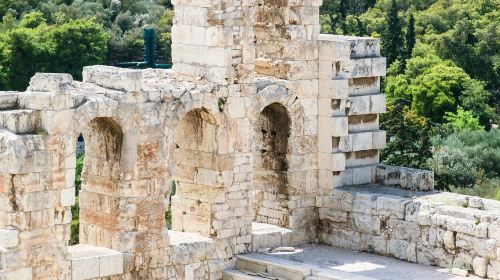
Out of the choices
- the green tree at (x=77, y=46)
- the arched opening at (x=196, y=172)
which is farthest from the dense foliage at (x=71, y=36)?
the arched opening at (x=196, y=172)

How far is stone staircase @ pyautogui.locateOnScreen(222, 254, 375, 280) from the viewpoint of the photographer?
1086 inches

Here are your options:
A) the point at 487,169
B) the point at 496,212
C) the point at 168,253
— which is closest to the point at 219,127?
the point at 168,253

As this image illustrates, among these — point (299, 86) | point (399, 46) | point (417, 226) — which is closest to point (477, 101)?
point (399, 46)

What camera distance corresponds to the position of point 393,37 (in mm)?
65062

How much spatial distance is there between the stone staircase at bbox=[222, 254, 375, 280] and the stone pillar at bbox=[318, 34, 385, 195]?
7.45ft

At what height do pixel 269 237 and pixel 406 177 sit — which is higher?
pixel 406 177

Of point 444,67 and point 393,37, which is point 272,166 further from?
point 444,67

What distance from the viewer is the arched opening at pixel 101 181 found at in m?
27.5

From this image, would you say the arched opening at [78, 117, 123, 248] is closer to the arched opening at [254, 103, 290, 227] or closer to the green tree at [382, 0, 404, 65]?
the arched opening at [254, 103, 290, 227]

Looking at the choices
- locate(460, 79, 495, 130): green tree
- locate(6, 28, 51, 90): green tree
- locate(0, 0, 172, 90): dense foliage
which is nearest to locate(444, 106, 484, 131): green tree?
locate(460, 79, 495, 130): green tree

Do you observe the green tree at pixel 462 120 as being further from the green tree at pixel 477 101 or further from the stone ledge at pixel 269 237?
the stone ledge at pixel 269 237

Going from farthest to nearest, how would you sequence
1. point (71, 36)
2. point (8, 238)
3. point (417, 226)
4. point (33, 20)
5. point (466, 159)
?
point (33, 20) → point (71, 36) → point (466, 159) → point (417, 226) → point (8, 238)

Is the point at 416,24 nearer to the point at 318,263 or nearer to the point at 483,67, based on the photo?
the point at 483,67

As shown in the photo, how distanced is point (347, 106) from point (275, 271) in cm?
358
